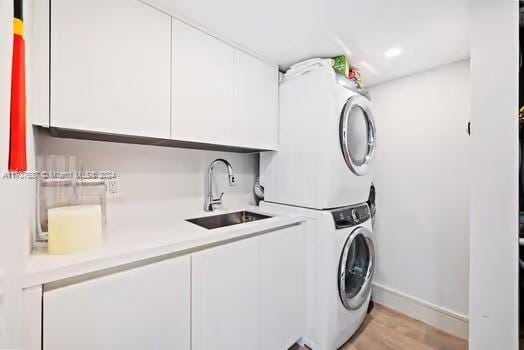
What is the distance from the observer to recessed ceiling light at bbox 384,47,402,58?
5.56 feet

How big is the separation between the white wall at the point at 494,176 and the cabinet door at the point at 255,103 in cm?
127

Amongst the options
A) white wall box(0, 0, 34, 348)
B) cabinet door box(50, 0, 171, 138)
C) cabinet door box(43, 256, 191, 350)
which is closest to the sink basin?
cabinet door box(43, 256, 191, 350)

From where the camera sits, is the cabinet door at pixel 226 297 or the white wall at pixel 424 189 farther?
the white wall at pixel 424 189

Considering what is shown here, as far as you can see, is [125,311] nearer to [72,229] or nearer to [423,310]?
[72,229]

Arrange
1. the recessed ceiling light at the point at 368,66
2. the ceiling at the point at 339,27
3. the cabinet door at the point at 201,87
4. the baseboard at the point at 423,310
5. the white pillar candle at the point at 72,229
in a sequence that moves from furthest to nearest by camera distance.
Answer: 1. the recessed ceiling light at the point at 368,66
2. the baseboard at the point at 423,310
3. the cabinet door at the point at 201,87
4. the ceiling at the point at 339,27
5. the white pillar candle at the point at 72,229

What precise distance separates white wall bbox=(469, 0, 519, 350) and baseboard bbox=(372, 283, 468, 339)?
0.96 metres

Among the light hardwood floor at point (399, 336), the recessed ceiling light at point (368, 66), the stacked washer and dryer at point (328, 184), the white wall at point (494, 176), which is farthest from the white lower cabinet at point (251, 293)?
the recessed ceiling light at point (368, 66)

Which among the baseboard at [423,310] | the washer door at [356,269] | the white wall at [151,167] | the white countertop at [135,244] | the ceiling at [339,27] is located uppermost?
the ceiling at [339,27]

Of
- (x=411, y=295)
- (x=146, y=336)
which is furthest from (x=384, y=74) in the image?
(x=146, y=336)

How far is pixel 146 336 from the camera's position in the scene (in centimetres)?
96

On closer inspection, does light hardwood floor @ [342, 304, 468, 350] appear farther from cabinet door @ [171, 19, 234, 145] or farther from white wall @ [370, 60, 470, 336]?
cabinet door @ [171, 19, 234, 145]

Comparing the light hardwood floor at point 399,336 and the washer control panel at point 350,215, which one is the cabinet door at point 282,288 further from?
the light hardwood floor at point 399,336

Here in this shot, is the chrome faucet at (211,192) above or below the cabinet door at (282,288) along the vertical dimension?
above

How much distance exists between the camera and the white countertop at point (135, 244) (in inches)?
30.7
